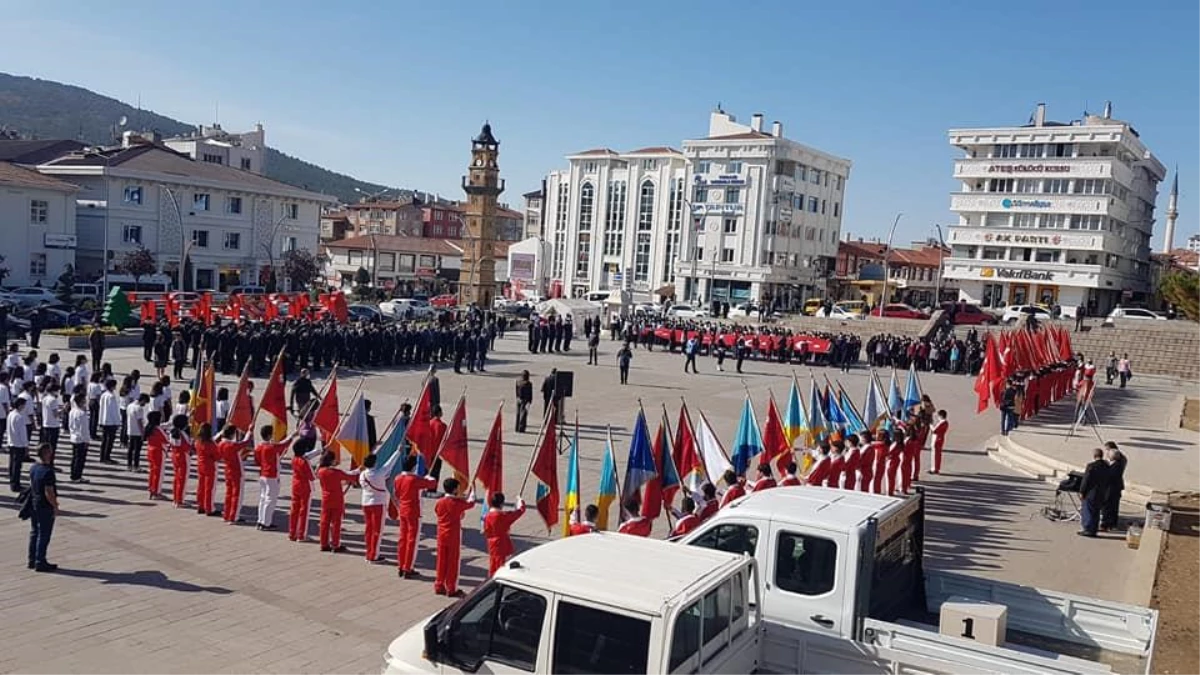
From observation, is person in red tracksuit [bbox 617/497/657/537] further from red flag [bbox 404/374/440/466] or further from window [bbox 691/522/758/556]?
red flag [bbox 404/374/440/466]

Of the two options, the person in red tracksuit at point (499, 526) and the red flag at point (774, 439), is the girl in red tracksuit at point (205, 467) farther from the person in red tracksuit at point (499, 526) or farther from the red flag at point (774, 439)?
the red flag at point (774, 439)

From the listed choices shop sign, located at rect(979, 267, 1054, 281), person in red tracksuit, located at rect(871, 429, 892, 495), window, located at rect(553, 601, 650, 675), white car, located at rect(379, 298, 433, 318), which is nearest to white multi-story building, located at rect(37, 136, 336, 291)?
white car, located at rect(379, 298, 433, 318)

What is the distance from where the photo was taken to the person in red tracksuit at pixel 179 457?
12.9 m

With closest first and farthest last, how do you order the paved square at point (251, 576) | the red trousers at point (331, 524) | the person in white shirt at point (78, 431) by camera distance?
the paved square at point (251, 576) → the red trousers at point (331, 524) → the person in white shirt at point (78, 431)

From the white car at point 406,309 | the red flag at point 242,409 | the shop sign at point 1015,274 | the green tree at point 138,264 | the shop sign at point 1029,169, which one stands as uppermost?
the shop sign at point 1029,169

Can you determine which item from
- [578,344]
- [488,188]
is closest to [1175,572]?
[578,344]

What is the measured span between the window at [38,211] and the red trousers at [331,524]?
149ft

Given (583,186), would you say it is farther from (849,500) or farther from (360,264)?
(849,500)

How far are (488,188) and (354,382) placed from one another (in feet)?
135

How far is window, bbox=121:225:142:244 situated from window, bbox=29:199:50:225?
491cm

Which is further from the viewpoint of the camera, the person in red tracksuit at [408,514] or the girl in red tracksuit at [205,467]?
the girl in red tracksuit at [205,467]

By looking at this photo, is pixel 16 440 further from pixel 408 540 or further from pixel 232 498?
pixel 408 540

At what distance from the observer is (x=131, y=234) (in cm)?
5375

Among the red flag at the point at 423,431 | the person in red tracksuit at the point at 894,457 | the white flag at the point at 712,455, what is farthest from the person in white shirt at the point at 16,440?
the person in red tracksuit at the point at 894,457
